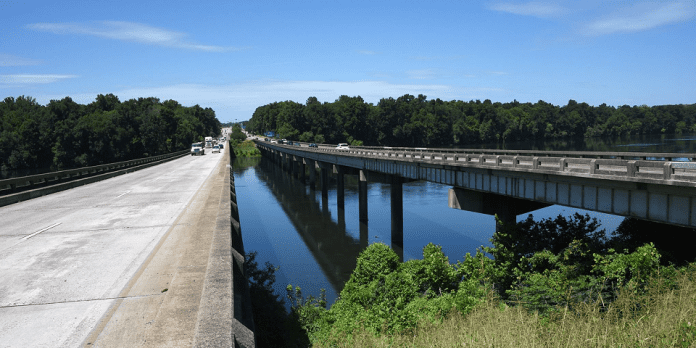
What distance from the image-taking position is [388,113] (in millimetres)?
159625

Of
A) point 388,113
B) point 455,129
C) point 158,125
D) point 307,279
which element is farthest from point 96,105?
point 307,279

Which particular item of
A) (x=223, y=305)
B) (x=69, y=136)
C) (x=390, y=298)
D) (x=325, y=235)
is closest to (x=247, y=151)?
(x=69, y=136)

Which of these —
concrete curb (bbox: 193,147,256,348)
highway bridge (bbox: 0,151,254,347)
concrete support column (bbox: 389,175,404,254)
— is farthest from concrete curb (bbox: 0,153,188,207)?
concrete support column (bbox: 389,175,404,254)

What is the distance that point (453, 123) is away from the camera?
538 ft

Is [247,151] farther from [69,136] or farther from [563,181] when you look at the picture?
[563,181]

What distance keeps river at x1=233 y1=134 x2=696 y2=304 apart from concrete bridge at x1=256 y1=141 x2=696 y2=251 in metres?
3.68

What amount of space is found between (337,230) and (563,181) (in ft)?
76.9

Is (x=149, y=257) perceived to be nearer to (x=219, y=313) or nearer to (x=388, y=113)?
(x=219, y=313)

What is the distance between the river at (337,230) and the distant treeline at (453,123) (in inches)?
3847

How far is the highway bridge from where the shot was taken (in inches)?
258

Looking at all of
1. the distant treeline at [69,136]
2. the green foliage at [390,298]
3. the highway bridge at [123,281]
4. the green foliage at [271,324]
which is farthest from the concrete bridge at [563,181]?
the distant treeline at [69,136]

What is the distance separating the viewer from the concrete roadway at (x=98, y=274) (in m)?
6.89

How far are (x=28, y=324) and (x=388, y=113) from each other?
155226mm

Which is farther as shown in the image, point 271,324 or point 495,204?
point 495,204
